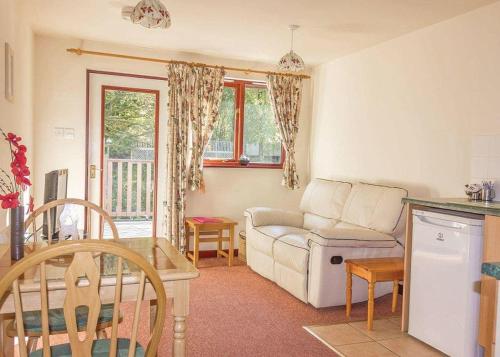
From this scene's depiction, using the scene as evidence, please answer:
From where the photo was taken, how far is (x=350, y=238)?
133 inches

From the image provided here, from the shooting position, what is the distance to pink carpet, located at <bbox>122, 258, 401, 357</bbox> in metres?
2.73

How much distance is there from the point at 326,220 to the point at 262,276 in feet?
2.65

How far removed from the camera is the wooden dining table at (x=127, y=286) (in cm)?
150

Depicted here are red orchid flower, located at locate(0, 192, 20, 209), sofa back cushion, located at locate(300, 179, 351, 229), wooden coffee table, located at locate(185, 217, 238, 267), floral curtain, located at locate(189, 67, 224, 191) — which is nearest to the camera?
red orchid flower, located at locate(0, 192, 20, 209)

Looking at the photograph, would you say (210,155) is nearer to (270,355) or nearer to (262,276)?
(262,276)

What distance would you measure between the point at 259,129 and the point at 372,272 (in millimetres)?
2785

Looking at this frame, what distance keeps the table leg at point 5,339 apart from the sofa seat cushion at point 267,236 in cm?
233

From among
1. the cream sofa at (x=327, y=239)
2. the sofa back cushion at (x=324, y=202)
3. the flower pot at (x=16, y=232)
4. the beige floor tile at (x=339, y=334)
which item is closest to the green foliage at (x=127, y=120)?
the cream sofa at (x=327, y=239)

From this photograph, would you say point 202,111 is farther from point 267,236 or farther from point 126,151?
point 267,236

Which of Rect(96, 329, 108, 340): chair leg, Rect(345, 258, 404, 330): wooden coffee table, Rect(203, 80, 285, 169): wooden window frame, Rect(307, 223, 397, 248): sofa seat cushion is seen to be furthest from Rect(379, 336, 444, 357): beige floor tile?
Rect(203, 80, 285, 169): wooden window frame

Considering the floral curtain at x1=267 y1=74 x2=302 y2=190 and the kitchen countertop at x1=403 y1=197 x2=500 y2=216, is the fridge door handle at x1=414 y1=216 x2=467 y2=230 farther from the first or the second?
the floral curtain at x1=267 y1=74 x2=302 y2=190

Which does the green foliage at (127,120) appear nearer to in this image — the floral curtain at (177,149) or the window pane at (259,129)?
the floral curtain at (177,149)

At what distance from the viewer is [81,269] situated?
1.28 meters

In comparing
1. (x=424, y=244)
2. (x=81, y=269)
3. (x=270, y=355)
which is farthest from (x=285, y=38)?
(x=81, y=269)
